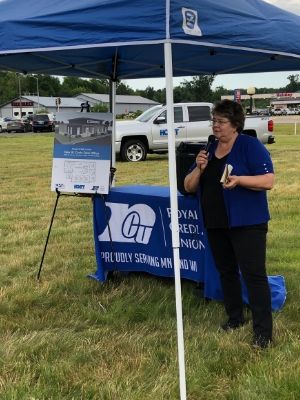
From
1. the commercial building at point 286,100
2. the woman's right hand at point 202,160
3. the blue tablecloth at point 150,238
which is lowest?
the blue tablecloth at point 150,238

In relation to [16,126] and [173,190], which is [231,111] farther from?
[16,126]

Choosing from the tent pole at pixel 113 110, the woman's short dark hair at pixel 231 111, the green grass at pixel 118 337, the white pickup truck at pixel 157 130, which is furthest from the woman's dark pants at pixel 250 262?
the white pickup truck at pixel 157 130

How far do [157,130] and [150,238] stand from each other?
12524 mm

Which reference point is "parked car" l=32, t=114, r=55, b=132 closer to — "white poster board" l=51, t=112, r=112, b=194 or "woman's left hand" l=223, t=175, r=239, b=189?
"white poster board" l=51, t=112, r=112, b=194

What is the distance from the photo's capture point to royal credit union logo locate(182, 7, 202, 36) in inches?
125

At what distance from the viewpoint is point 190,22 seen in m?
3.22

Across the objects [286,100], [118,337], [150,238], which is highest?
[286,100]

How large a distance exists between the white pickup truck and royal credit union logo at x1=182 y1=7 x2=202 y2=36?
→ 544 inches

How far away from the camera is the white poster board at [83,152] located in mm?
5125

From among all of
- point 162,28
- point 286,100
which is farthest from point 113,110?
point 286,100

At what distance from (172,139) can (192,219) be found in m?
1.54

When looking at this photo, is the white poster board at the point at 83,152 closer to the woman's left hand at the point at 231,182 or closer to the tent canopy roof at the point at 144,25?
the tent canopy roof at the point at 144,25

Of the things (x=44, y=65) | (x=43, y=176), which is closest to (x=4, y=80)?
(x=43, y=176)

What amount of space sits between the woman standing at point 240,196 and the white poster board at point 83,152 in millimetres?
1251
